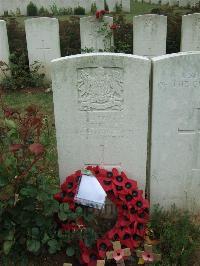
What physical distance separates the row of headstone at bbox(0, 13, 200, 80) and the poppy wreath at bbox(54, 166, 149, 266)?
459 centimetres

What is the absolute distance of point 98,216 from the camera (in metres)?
3.34

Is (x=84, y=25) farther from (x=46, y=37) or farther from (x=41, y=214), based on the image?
(x=41, y=214)

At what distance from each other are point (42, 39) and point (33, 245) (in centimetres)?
534

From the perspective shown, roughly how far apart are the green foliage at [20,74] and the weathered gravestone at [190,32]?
2.89 m

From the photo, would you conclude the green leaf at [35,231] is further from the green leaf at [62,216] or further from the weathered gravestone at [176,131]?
the weathered gravestone at [176,131]

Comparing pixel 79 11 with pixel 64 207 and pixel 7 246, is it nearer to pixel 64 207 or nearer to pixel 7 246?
pixel 64 207

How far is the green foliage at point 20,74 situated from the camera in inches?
299

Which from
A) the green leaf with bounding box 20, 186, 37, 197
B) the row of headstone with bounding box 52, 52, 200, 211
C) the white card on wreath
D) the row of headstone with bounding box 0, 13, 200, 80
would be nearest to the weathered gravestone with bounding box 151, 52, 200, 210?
the row of headstone with bounding box 52, 52, 200, 211

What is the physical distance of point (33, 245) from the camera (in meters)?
2.94

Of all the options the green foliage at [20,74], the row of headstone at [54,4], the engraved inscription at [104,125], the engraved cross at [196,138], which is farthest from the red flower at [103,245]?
the row of headstone at [54,4]

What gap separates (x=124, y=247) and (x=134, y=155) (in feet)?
2.59

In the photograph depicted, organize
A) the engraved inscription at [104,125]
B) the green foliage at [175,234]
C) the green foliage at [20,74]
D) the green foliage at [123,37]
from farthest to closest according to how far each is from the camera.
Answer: the green foliage at [123,37]
the green foliage at [20,74]
the engraved inscription at [104,125]
the green foliage at [175,234]

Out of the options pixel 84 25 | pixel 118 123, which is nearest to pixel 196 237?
pixel 118 123

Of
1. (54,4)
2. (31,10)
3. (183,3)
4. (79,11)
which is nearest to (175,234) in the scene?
(79,11)
